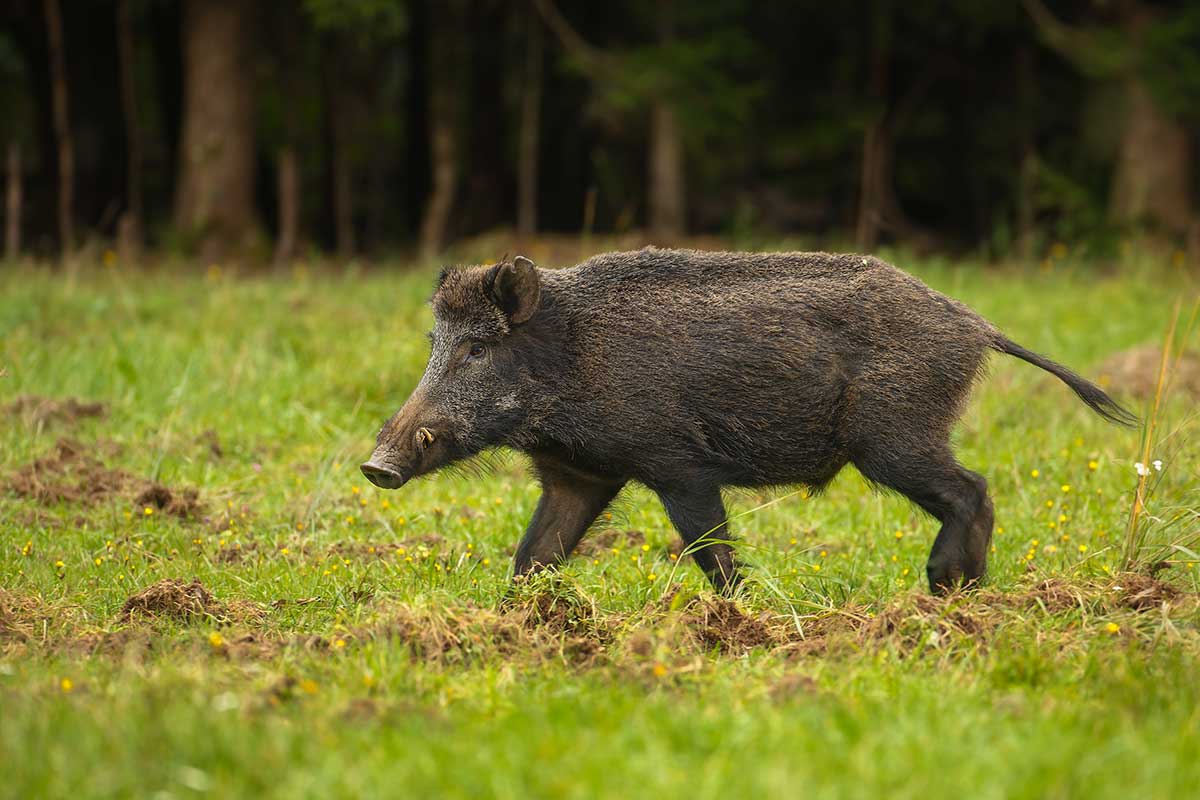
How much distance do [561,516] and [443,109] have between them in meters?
12.3

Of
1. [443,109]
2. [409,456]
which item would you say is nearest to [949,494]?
[409,456]

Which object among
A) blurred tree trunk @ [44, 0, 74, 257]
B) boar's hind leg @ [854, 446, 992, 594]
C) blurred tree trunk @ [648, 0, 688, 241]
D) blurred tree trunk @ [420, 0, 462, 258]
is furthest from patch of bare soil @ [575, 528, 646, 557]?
blurred tree trunk @ [420, 0, 462, 258]

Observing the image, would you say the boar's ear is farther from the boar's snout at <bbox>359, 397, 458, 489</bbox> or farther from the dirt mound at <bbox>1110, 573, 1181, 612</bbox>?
the dirt mound at <bbox>1110, 573, 1181, 612</bbox>

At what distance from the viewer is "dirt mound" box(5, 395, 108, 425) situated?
8398mm

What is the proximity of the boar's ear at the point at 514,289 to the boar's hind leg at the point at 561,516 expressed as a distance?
0.70m

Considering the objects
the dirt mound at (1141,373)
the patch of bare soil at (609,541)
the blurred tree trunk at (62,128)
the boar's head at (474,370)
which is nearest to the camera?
the boar's head at (474,370)

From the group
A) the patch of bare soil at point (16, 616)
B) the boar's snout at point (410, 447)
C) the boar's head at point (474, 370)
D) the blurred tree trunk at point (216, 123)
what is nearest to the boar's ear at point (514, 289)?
the boar's head at point (474, 370)

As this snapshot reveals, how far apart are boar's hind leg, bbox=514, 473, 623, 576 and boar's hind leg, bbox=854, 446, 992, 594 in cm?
110

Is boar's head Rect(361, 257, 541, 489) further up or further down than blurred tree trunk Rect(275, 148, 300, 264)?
further up

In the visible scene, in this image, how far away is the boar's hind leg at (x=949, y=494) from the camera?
5.61 meters

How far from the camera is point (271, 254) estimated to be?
17328mm

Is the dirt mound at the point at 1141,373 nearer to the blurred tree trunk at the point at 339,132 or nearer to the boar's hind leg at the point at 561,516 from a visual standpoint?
the boar's hind leg at the point at 561,516

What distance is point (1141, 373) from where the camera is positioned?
364 inches

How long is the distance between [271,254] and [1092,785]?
49.7 feet
